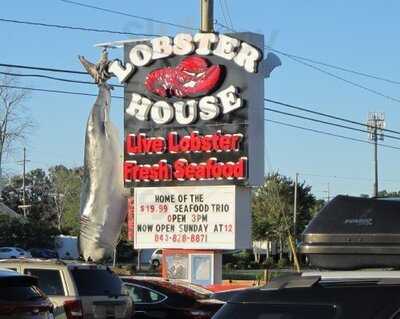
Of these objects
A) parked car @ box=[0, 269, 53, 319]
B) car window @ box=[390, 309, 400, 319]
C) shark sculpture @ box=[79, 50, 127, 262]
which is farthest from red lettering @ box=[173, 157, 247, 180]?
car window @ box=[390, 309, 400, 319]

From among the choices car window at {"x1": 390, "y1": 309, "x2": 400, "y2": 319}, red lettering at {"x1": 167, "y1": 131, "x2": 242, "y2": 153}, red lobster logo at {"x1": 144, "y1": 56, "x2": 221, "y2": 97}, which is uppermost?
red lobster logo at {"x1": 144, "y1": 56, "x2": 221, "y2": 97}

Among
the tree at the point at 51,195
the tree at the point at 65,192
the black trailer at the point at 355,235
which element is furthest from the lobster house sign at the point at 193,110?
the tree at the point at 65,192

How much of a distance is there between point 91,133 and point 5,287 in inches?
582

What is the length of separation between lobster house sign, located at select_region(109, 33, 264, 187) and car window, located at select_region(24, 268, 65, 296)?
9314mm

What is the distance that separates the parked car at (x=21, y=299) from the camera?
33.4 feet

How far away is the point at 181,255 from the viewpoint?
74.1 feet

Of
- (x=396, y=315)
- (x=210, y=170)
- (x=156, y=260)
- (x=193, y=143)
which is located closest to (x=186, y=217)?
(x=210, y=170)

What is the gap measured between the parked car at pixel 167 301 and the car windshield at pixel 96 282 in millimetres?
962

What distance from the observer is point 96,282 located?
43.0 ft

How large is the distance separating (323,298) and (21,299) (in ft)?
23.0

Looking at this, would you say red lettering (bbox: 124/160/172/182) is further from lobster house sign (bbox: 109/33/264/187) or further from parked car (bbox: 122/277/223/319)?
parked car (bbox: 122/277/223/319)

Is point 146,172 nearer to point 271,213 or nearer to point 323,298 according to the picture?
point 323,298

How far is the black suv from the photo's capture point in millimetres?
3912

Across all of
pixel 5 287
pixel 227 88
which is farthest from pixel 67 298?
pixel 227 88
